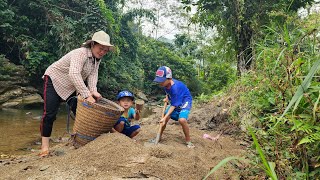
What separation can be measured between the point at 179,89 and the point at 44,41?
1008 centimetres

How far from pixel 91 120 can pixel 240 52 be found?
695 cm

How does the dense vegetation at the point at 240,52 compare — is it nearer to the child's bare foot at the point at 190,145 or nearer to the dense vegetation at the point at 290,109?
the dense vegetation at the point at 290,109

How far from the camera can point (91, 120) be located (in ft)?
10.6

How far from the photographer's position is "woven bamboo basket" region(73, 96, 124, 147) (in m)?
3.20

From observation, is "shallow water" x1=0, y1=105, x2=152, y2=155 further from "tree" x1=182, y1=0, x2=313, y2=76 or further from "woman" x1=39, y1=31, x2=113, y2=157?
"tree" x1=182, y1=0, x2=313, y2=76

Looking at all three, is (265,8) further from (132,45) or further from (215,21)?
(132,45)

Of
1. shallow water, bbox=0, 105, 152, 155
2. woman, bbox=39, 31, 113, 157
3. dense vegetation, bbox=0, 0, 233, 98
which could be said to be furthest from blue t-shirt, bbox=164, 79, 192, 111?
dense vegetation, bbox=0, 0, 233, 98

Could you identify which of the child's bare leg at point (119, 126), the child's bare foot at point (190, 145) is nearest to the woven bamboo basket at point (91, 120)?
the child's bare leg at point (119, 126)

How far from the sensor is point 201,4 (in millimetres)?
9820

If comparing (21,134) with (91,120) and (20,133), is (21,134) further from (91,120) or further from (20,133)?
(91,120)

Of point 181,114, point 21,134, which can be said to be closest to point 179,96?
point 181,114

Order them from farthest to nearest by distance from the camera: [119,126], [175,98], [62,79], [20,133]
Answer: [20,133], [175,98], [119,126], [62,79]

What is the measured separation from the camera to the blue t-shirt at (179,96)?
3921mm

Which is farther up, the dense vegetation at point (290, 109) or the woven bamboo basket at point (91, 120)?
the dense vegetation at point (290, 109)
